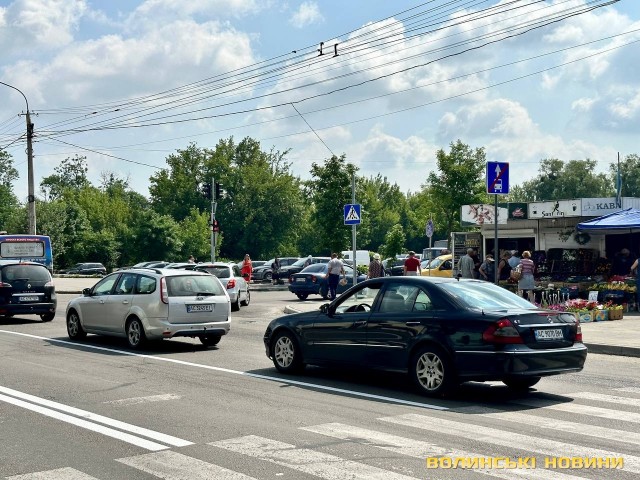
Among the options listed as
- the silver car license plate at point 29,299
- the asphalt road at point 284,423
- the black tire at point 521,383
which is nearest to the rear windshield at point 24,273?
the silver car license plate at point 29,299

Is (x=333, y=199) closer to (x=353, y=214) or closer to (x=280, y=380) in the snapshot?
(x=353, y=214)

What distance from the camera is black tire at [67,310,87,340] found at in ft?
56.7

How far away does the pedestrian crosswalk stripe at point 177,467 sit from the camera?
6328 millimetres

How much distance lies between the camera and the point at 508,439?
7.60 meters

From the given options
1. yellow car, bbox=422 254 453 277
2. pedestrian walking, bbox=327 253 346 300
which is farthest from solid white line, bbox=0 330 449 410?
yellow car, bbox=422 254 453 277

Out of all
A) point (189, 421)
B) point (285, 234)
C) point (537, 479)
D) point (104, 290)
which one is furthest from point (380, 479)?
point (285, 234)

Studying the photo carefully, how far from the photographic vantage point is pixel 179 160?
91.9 m

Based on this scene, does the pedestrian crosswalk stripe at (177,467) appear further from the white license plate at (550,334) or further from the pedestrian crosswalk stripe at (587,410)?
the white license plate at (550,334)

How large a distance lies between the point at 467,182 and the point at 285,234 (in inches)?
1283

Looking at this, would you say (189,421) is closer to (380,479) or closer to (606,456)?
(380,479)

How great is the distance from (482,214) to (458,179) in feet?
84.7

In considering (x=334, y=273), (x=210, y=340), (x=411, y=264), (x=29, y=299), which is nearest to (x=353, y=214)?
(x=411, y=264)

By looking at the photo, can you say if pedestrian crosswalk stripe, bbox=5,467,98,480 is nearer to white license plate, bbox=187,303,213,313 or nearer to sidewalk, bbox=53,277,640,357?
white license plate, bbox=187,303,213,313

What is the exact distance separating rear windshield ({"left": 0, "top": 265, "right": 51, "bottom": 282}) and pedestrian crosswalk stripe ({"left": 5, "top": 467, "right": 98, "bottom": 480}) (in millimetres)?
16626
